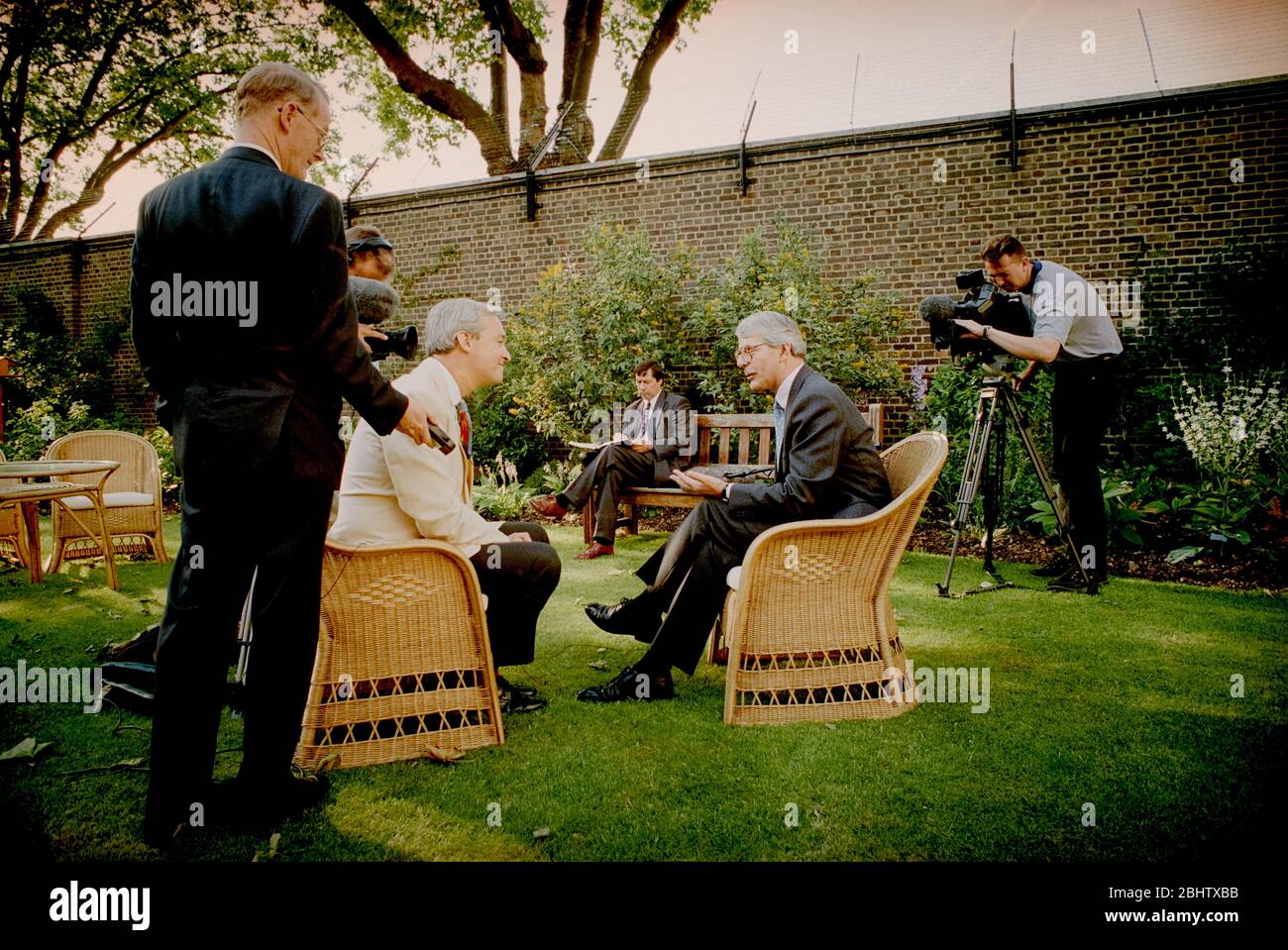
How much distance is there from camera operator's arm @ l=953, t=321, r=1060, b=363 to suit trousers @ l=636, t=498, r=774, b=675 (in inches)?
91.6

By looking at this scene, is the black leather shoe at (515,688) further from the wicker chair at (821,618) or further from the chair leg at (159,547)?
the chair leg at (159,547)

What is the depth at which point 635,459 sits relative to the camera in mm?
6215

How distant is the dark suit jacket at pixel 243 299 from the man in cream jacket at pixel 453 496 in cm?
59

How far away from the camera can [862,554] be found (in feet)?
8.87

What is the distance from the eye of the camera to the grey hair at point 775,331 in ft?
10.1

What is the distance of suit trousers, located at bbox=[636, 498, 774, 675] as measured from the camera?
289cm

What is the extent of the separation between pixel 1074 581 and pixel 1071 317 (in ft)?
5.48

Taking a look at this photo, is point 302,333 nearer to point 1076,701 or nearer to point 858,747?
→ point 858,747

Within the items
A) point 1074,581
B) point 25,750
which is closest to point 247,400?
point 25,750

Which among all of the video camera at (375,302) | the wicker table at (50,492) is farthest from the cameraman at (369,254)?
the wicker table at (50,492)

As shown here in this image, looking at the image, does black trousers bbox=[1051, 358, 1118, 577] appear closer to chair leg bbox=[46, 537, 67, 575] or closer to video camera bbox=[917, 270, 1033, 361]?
video camera bbox=[917, 270, 1033, 361]

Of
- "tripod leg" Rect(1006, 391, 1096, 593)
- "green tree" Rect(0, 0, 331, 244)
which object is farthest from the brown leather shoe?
"green tree" Rect(0, 0, 331, 244)
